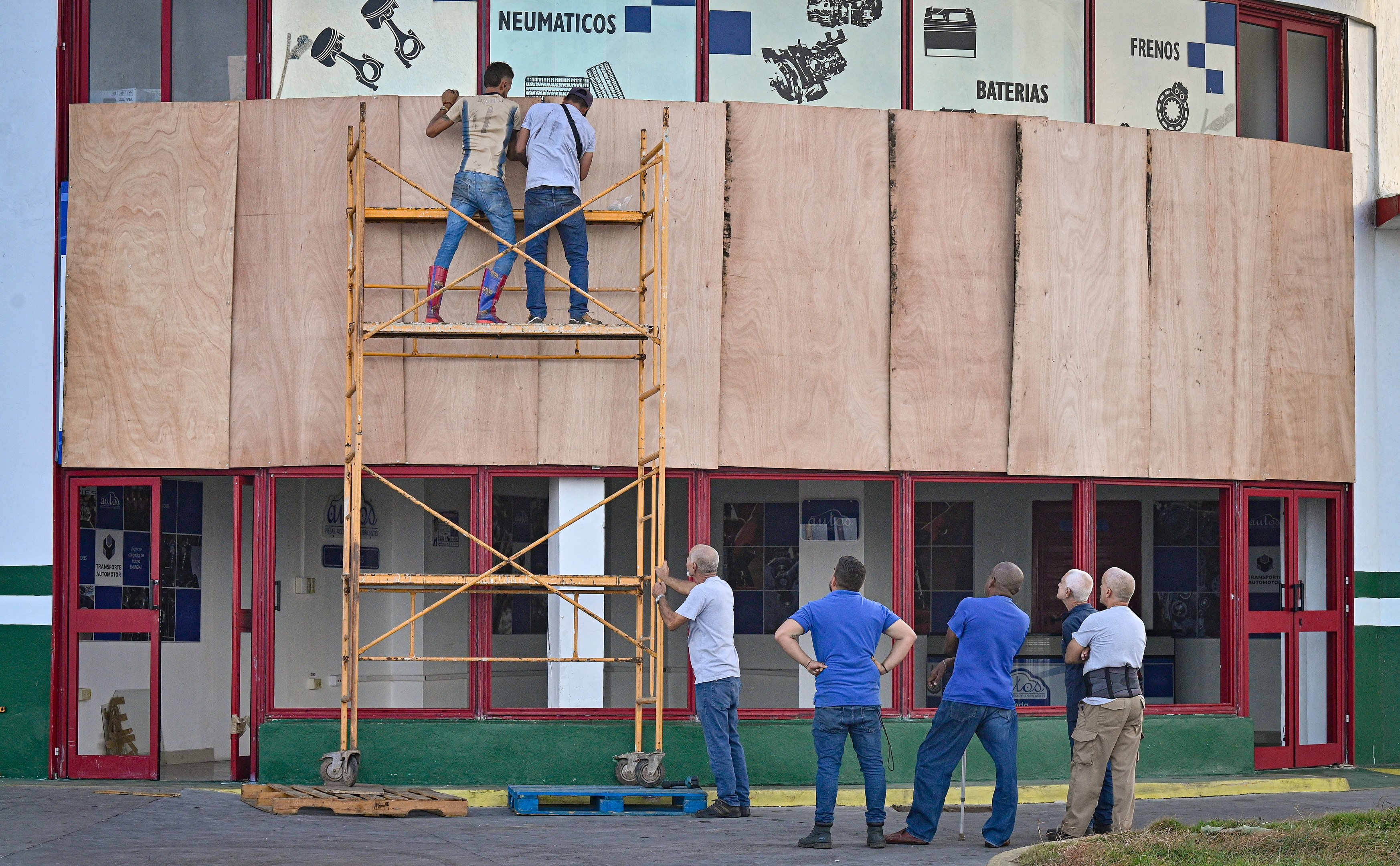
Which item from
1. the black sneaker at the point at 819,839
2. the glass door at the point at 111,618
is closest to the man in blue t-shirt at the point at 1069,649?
the black sneaker at the point at 819,839

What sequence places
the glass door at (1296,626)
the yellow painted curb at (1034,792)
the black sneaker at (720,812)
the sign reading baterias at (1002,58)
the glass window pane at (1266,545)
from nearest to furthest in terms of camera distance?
the black sneaker at (720,812), the yellow painted curb at (1034,792), the sign reading baterias at (1002,58), the glass door at (1296,626), the glass window pane at (1266,545)

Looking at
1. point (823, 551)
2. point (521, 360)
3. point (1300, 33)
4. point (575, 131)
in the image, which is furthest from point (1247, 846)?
point (1300, 33)

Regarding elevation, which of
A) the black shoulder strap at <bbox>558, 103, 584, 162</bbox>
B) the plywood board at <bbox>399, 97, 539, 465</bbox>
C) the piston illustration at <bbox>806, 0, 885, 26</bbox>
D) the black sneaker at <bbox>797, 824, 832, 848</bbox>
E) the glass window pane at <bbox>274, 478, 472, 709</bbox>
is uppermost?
the piston illustration at <bbox>806, 0, 885, 26</bbox>

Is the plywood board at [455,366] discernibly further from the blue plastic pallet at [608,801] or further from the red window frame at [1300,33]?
the red window frame at [1300,33]

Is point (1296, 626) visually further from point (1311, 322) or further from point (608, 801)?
point (608, 801)

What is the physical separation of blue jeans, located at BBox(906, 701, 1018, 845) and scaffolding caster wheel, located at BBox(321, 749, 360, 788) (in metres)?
4.38

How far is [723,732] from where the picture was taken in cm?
1094

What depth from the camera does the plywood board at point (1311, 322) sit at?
45.5 feet

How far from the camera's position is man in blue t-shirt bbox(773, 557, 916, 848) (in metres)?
9.80

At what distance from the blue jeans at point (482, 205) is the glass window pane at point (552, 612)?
188cm

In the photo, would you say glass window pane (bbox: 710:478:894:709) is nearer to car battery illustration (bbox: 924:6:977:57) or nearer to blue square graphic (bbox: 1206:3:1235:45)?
car battery illustration (bbox: 924:6:977:57)

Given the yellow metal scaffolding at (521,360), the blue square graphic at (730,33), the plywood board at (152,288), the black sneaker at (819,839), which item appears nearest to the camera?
the black sneaker at (819,839)

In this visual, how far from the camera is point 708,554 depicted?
11.2m

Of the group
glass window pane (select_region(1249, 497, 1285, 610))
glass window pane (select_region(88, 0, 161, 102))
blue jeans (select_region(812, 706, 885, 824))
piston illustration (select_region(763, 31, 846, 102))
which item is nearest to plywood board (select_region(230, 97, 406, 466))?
glass window pane (select_region(88, 0, 161, 102))
